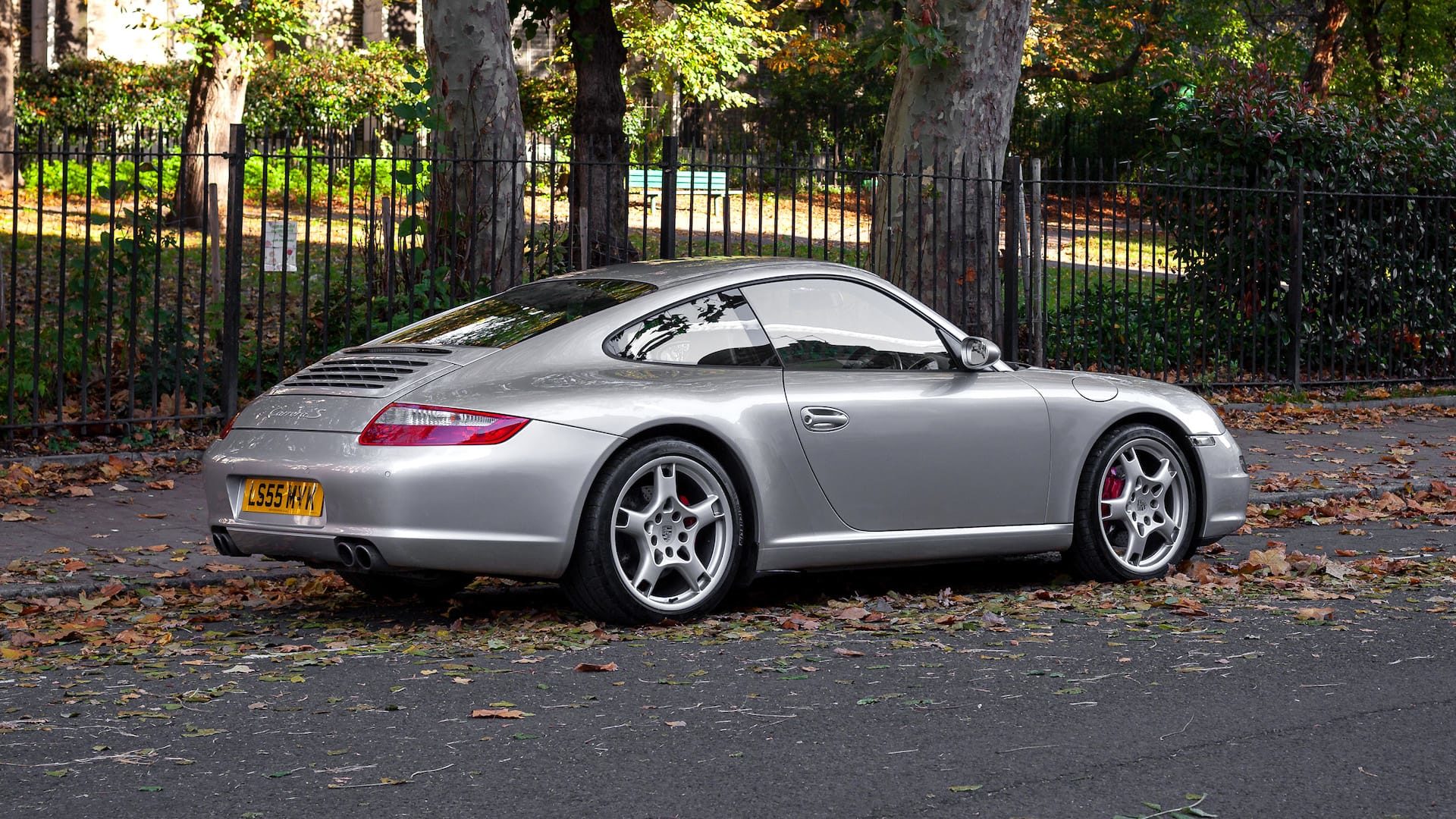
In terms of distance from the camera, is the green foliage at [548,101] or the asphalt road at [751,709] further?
the green foliage at [548,101]

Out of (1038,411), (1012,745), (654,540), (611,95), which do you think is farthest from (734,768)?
(611,95)

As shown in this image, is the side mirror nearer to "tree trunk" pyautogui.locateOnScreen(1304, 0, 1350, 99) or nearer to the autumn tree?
the autumn tree

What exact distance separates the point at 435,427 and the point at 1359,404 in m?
11.9

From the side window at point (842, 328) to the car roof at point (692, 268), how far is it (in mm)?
100

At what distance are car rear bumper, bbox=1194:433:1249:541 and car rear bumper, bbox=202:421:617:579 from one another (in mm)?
3055

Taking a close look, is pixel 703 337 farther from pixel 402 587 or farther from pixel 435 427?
pixel 402 587

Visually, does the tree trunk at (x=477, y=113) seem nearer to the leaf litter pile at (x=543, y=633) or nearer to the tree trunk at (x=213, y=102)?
the leaf litter pile at (x=543, y=633)

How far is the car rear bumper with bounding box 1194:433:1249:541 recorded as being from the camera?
8.12 m

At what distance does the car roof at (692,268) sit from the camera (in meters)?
7.30

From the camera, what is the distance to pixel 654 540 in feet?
21.8

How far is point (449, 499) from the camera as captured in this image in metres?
6.24

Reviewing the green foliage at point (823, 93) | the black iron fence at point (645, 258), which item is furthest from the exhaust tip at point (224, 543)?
the green foliage at point (823, 93)

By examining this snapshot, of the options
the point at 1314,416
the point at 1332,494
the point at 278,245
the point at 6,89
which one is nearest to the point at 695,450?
the point at 278,245

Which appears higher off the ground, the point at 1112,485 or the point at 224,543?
the point at 1112,485
